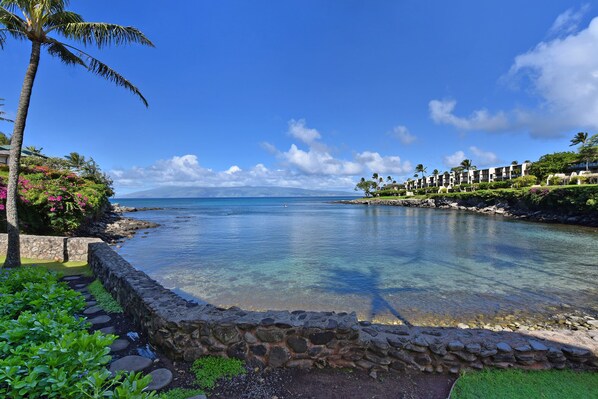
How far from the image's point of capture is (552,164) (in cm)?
7850

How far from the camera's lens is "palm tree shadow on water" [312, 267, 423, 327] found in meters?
9.51

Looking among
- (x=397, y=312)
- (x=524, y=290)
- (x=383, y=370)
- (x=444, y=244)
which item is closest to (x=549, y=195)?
(x=444, y=244)

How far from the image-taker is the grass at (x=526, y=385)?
4.34 m

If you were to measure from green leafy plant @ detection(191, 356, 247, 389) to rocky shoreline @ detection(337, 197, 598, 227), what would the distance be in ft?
152

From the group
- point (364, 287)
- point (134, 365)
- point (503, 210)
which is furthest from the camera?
point (503, 210)

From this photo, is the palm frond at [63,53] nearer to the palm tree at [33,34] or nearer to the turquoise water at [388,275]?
the palm tree at [33,34]

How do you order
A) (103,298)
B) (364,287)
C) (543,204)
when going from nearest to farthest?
(103,298) < (364,287) < (543,204)

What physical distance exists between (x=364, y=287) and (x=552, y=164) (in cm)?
9722

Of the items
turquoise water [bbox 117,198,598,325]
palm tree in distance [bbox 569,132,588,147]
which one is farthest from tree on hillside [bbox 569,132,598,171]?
turquoise water [bbox 117,198,598,325]

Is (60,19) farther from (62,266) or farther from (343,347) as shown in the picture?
(343,347)

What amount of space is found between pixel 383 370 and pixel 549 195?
5110 centimetres

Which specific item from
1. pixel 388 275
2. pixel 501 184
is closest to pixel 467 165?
pixel 501 184

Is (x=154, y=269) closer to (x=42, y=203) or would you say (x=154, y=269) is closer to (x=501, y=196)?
(x=42, y=203)

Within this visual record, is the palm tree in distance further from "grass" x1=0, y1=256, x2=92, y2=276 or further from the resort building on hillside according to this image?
"grass" x1=0, y1=256, x2=92, y2=276
